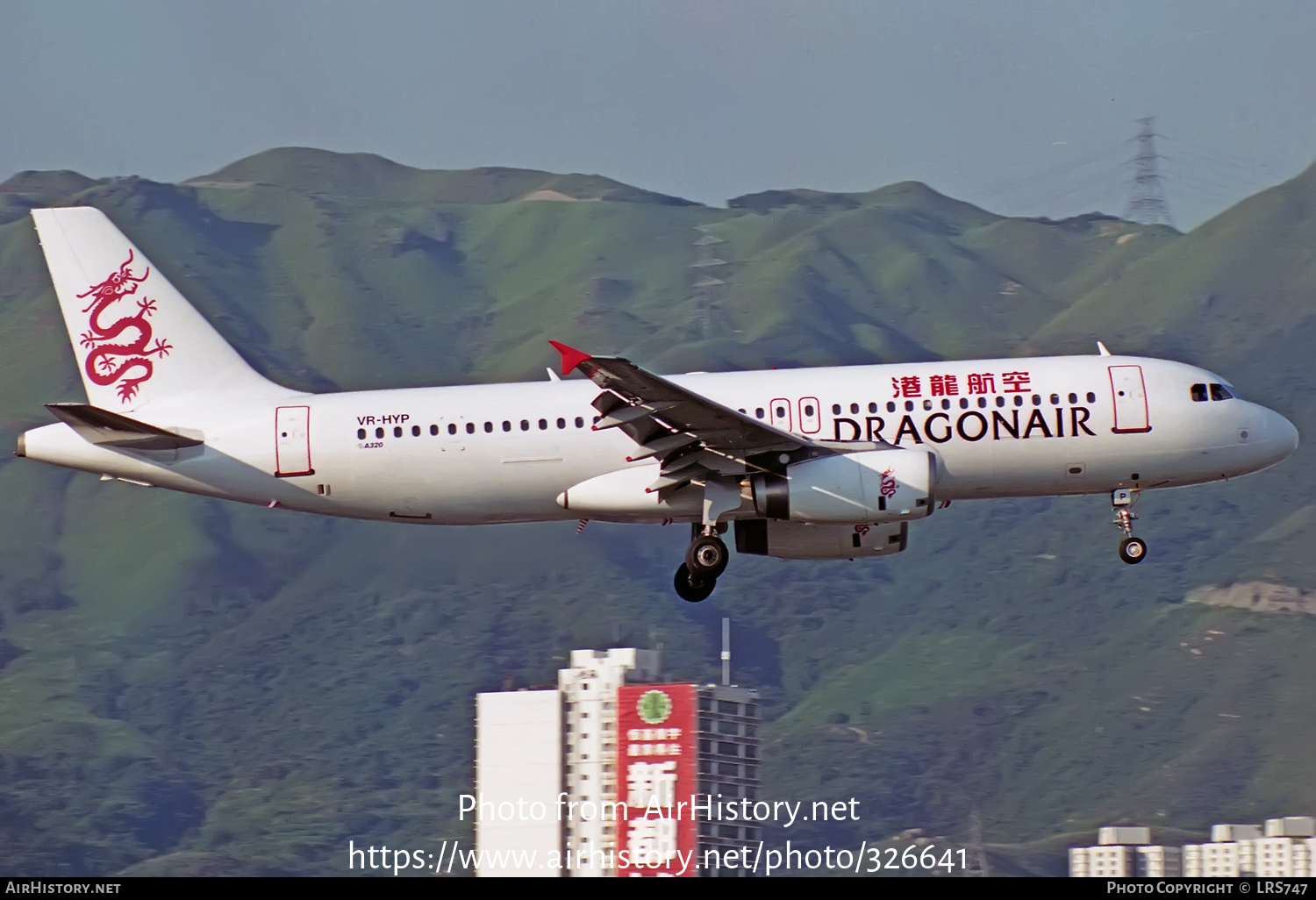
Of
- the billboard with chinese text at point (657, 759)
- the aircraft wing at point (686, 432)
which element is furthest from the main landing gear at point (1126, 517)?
the billboard with chinese text at point (657, 759)

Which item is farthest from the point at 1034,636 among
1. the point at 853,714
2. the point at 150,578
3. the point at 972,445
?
the point at 972,445

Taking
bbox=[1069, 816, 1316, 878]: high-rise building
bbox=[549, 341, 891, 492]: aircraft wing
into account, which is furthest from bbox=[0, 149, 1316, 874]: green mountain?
bbox=[549, 341, 891, 492]: aircraft wing

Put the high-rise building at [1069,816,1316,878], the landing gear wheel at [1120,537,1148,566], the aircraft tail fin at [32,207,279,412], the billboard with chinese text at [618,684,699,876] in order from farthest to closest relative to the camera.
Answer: the high-rise building at [1069,816,1316,878] → the billboard with chinese text at [618,684,699,876] → the aircraft tail fin at [32,207,279,412] → the landing gear wheel at [1120,537,1148,566]

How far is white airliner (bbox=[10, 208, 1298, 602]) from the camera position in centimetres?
4269

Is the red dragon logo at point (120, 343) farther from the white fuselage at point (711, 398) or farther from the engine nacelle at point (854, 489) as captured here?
the engine nacelle at point (854, 489)

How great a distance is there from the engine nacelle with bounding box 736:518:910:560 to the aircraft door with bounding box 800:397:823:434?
148 inches

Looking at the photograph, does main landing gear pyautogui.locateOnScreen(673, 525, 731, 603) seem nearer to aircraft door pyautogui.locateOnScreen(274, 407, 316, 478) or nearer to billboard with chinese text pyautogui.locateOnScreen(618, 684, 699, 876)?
aircraft door pyautogui.locateOnScreen(274, 407, 316, 478)

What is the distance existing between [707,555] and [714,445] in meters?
2.91

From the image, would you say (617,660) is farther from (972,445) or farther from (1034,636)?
(1034,636)

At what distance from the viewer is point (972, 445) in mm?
43250

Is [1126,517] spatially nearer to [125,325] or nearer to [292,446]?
[292,446]

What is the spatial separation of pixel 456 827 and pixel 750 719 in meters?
54.7

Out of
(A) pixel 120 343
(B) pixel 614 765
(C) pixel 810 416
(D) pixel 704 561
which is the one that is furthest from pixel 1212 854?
(A) pixel 120 343
